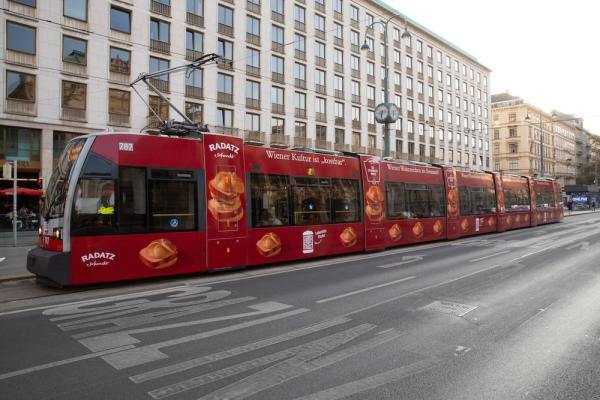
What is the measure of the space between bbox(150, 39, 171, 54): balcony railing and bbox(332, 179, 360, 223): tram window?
23.2 metres

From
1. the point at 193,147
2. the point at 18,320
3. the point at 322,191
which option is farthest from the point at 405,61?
the point at 18,320

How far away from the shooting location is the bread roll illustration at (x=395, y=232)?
15242 mm

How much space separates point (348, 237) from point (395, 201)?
3099mm

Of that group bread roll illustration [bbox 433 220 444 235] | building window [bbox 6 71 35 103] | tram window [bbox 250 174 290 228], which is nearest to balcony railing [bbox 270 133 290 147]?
building window [bbox 6 71 35 103]

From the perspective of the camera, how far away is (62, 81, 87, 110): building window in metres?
26.8

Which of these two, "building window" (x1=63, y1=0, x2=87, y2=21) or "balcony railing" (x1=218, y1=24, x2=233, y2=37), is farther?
"balcony railing" (x1=218, y1=24, x2=233, y2=37)

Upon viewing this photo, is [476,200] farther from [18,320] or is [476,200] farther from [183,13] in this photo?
[183,13]

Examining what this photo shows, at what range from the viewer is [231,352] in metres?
4.69

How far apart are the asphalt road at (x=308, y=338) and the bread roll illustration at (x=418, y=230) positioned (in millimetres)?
6959

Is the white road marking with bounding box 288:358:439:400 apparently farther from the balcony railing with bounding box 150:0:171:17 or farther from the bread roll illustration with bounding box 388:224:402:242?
the balcony railing with bounding box 150:0:171:17

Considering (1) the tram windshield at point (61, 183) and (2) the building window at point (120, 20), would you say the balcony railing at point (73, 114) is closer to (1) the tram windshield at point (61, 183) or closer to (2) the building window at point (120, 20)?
(2) the building window at point (120, 20)

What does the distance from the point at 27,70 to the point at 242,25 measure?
16.9 m

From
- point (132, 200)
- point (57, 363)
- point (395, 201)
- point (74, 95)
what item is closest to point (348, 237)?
point (395, 201)

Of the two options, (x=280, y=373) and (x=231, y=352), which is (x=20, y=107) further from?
(x=280, y=373)
